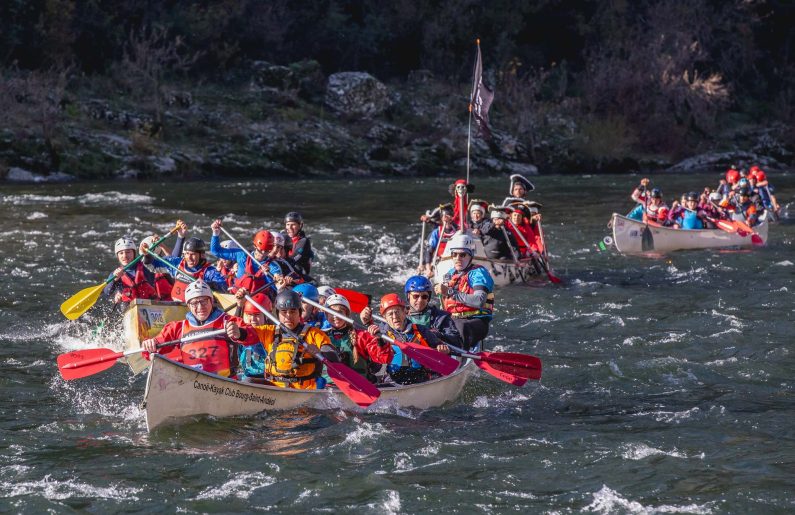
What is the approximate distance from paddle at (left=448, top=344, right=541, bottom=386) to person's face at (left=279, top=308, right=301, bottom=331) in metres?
1.79

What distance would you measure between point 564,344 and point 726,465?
4720mm

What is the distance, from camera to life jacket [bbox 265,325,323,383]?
930 centimetres

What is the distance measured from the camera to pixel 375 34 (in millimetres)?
48656

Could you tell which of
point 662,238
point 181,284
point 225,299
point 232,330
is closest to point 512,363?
point 232,330

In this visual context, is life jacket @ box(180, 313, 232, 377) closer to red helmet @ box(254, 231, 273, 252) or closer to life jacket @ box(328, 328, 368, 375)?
life jacket @ box(328, 328, 368, 375)

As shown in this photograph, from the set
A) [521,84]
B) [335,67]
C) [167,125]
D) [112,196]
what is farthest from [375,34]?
[112,196]

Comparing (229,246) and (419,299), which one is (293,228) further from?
(419,299)

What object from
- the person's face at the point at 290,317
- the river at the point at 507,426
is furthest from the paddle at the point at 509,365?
the person's face at the point at 290,317

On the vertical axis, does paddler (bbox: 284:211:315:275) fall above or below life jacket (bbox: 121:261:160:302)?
above

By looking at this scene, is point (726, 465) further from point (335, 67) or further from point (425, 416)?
point (335, 67)

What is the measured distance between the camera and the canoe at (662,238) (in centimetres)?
2030

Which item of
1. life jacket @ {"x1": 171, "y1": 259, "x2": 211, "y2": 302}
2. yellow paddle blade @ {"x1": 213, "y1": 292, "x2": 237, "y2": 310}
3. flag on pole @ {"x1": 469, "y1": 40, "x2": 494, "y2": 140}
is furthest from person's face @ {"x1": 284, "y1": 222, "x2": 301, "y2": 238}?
flag on pole @ {"x1": 469, "y1": 40, "x2": 494, "y2": 140}

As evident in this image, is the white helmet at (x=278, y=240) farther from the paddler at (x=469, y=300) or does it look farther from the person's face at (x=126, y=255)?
the paddler at (x=469, y=300)

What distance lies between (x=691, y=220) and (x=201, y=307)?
14.8 metres
